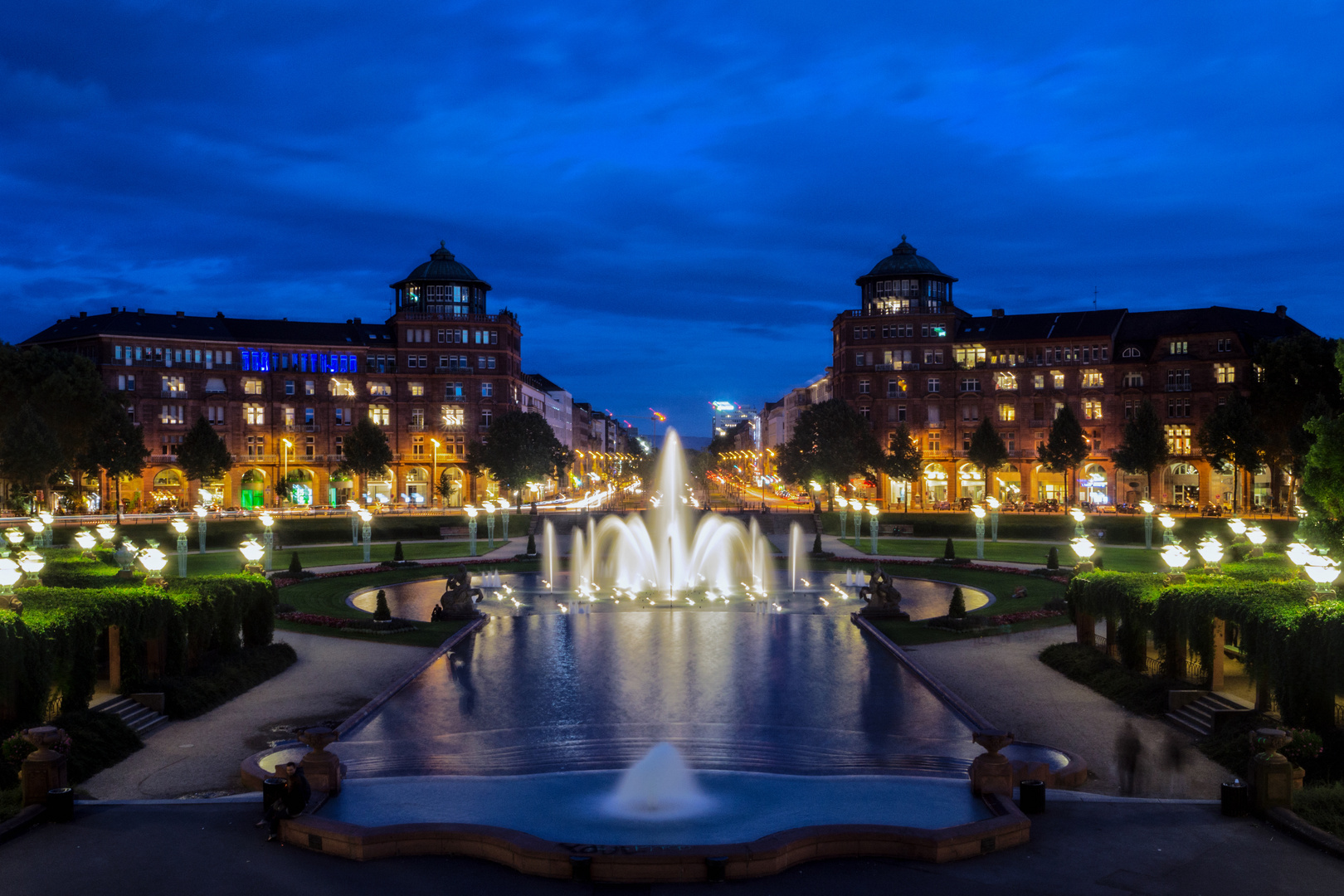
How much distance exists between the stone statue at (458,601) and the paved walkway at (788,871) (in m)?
22.1

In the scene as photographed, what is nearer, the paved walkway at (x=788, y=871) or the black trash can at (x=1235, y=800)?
the paved walkway at (x=788, y=871)

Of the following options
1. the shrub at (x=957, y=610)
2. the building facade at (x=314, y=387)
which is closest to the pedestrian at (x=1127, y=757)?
the shrub at (x=957, y=610)

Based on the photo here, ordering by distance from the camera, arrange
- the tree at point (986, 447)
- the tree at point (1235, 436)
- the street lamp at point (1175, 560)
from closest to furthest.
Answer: the street lamp at point (1175, 560) < the tree at point (1235, 436) < the tree at point (986, 447)

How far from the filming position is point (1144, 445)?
3605 inches

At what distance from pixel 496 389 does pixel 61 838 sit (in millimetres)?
102097

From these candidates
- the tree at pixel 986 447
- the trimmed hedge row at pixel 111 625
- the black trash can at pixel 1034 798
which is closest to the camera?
the black trash can at pixel 1034 798

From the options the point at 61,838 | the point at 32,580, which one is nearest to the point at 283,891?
the point at 61,838

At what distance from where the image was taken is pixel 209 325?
368 feet

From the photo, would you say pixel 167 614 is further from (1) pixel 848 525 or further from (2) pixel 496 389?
(2) pixel 496 389

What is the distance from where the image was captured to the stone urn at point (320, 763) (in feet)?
58.7

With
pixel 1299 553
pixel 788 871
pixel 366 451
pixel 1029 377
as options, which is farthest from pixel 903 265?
pixel 788 871

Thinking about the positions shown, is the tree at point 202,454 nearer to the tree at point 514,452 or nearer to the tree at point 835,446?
the tree at point 514,452

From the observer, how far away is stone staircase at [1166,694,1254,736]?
22250 millimetres

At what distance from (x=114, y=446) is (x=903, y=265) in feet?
275
